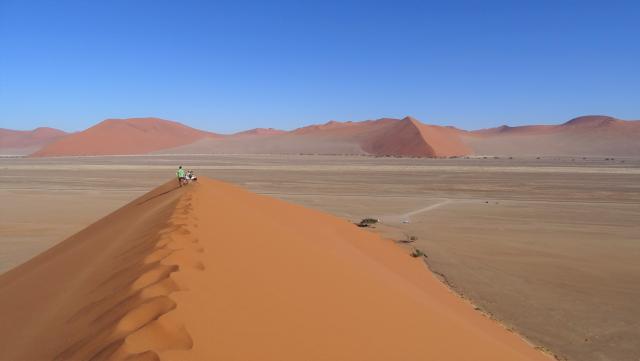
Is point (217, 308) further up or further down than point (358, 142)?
further down

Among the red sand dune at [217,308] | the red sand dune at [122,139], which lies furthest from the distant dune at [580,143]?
the red sand dune at [217,308]

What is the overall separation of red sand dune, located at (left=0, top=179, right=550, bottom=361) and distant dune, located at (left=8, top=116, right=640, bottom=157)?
108736 millimetres

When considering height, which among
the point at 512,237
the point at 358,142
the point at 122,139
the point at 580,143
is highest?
the point at 122,139

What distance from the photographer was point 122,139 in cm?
15488

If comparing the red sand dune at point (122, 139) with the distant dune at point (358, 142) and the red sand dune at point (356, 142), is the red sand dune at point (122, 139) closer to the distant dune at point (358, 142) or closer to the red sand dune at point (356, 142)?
the distant dune at point (358, 142)

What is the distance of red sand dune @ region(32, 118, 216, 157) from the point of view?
128500mm

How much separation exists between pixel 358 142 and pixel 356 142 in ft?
2.77

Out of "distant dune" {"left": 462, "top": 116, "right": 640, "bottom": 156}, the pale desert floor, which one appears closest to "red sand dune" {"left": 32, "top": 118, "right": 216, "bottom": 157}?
"distant dune" {"left": 462, "top": 116, "right": 640, "bottom": 156}

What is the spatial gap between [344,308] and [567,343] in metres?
4.23

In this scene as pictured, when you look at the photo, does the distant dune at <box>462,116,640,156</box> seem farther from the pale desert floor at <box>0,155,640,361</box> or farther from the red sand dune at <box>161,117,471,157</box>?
the pale desert floor at <box>0,155,640,361</box>

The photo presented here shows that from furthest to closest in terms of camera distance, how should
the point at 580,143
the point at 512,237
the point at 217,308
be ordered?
the point at 580,143
the point at 512,237
the point at 217,308

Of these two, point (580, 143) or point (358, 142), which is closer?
point (358, 142)

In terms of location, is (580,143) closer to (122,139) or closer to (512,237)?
(122,139)

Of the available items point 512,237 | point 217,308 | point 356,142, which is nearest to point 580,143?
point 356,142
